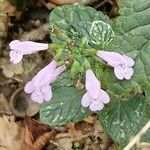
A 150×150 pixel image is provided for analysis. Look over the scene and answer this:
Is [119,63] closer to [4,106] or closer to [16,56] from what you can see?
Answer: [16,56]

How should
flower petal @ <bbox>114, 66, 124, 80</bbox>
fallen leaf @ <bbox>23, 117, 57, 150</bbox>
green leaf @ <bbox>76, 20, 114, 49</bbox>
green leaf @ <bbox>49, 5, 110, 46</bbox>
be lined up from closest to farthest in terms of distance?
1. flower petal @ <bbox>114, 66, 124, 80</bbox>
2. green leaf @ <bbox>76, 20, 114, 49</bbox>
3. green leaf @ <bbox>49, 5, 110, 46</bbox>
4. fallen leaf @ <bbox>23, 117, 57, 150</bbox>

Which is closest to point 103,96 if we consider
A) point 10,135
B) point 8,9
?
point 10,135

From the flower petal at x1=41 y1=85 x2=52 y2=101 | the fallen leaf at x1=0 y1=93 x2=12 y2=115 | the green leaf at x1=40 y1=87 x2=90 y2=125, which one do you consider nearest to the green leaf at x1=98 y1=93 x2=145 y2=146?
the green leaf at x1=40 y1=87 x2=90 y2=125

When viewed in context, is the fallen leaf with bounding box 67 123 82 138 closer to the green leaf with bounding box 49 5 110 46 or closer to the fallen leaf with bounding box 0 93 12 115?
the fallen leaf with bounding box 0 93 12 115

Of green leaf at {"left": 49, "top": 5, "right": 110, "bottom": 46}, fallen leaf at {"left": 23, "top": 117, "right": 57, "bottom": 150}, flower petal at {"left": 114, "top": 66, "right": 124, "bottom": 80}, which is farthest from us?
fallen leaf at {"left": 23, "top": 117, "right": 57, "bottom": 150}

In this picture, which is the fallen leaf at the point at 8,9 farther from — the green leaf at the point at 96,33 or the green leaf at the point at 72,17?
the green leaf at the point at 96,33

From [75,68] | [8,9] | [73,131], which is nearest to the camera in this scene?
[75,68]

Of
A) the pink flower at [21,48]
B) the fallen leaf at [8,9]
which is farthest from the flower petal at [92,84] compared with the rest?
the fallen leaf at [8,9]

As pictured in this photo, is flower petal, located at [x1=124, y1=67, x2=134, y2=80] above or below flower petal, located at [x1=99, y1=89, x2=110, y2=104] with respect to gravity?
above
